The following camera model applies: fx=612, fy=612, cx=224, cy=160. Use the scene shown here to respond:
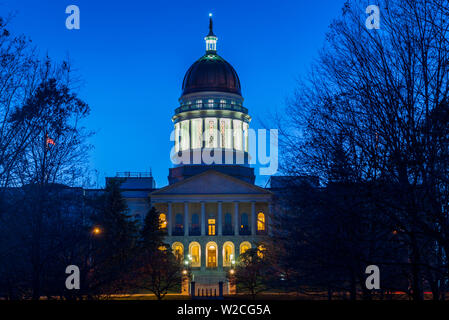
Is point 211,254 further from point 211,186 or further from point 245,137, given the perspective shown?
point 245,137

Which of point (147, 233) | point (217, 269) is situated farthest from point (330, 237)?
point (217, 269)

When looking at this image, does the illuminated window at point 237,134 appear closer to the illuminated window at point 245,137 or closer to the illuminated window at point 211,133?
the illuminated window at point 245,137

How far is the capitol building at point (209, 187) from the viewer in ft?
287

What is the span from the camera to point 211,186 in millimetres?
89125

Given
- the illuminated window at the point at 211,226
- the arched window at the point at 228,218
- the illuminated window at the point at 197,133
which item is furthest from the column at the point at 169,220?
the illuminated window at the point at 197,133

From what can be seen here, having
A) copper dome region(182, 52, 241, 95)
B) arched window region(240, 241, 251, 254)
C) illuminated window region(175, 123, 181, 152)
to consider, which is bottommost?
arched window region(240, 241, 251, 254)

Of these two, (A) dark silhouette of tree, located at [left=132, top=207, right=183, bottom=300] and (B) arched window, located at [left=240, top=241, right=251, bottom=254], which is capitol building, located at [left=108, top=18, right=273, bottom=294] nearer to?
(B) arched window, located at [left=240, top=241, right=251, bottom=254]

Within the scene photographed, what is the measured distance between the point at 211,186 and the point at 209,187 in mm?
326

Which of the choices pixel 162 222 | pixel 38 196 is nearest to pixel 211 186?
pixel 162 222

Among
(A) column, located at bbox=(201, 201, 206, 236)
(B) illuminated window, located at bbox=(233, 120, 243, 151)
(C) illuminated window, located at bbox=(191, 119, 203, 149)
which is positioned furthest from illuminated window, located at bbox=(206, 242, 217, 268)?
(B) illuminated window, located at bbox=(233, 120, 243, 151)

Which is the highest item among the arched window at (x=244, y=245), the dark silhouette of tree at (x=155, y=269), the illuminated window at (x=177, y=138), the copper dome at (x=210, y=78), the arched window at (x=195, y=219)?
the copper dome at (x=210, y=78)

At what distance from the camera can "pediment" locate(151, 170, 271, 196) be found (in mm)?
88562
